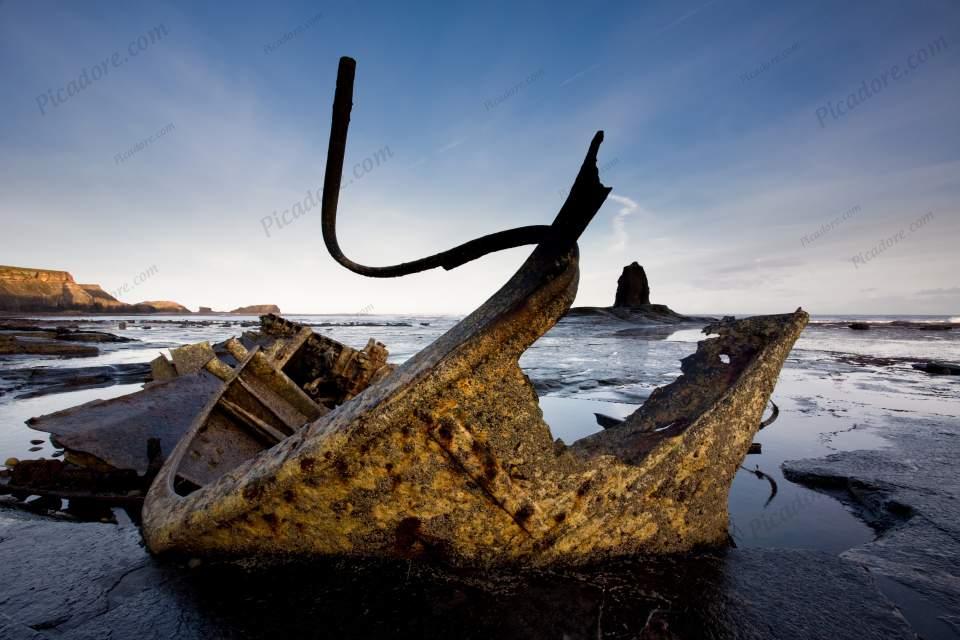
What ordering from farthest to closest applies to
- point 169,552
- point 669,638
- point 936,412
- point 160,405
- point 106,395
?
point 106,395 < point 936,412 < point 160,405 < point 169,552 < point 669,638

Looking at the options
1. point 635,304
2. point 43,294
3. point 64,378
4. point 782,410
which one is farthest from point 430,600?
point 43,294

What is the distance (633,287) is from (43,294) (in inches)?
4293

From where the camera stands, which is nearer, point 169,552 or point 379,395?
point 379,395

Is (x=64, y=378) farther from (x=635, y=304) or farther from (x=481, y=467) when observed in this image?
(x=635, y=304)

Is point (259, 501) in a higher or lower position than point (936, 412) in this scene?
higher

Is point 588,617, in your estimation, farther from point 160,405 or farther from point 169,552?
point 160,405

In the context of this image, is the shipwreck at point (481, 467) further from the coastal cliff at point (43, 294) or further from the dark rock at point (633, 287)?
the coastal cliff at point (43, 294)

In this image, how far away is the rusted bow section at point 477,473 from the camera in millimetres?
1510

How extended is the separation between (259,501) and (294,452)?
22 centimetres

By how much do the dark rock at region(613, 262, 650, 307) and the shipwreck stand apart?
53666 mm

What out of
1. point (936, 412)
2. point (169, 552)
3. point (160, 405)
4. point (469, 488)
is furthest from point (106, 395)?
point (936, 412)

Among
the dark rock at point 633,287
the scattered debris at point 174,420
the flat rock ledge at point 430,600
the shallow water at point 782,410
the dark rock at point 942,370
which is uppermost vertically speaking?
the dark rock at point 633,287

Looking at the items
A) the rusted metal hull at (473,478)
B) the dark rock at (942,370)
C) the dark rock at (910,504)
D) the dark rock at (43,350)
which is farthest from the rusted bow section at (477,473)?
the dark rock at (43,350)

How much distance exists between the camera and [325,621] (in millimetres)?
1473
